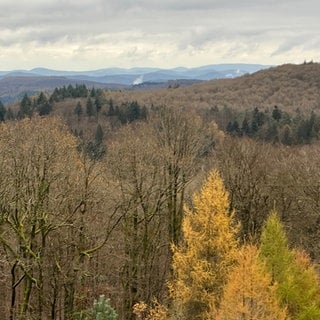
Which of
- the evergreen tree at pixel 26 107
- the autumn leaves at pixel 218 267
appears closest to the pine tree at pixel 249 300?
the autumn leaves at pixel 218 267

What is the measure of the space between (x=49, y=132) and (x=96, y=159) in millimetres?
4723

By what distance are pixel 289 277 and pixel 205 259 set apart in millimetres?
3901

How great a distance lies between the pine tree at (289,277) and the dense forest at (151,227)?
0.05 m

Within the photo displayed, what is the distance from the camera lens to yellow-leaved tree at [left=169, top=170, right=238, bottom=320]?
24.1 metres

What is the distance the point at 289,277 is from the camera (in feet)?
77.2

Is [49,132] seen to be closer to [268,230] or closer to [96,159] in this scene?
[96,159]

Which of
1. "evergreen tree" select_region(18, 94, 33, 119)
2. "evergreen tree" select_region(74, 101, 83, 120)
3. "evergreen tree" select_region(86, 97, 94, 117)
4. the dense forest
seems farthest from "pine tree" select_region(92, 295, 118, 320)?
"evergreen tree" select_region(18, 94, 33, 119)

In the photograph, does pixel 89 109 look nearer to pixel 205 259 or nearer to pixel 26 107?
pixel 26 107

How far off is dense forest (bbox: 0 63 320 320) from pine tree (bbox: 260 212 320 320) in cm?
5

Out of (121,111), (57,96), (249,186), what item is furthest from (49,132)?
(57,96)

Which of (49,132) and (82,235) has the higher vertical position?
(49,132)

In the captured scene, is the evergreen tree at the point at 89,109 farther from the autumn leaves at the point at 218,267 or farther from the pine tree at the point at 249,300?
the pine tree at the point at 249,300

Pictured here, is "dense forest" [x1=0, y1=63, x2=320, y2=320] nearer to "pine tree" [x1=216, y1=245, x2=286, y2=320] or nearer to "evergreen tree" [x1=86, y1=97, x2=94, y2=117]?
"pine tree" [x1=216, y1=245, x2=286, y2=320]

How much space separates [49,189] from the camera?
26781 millimetres
